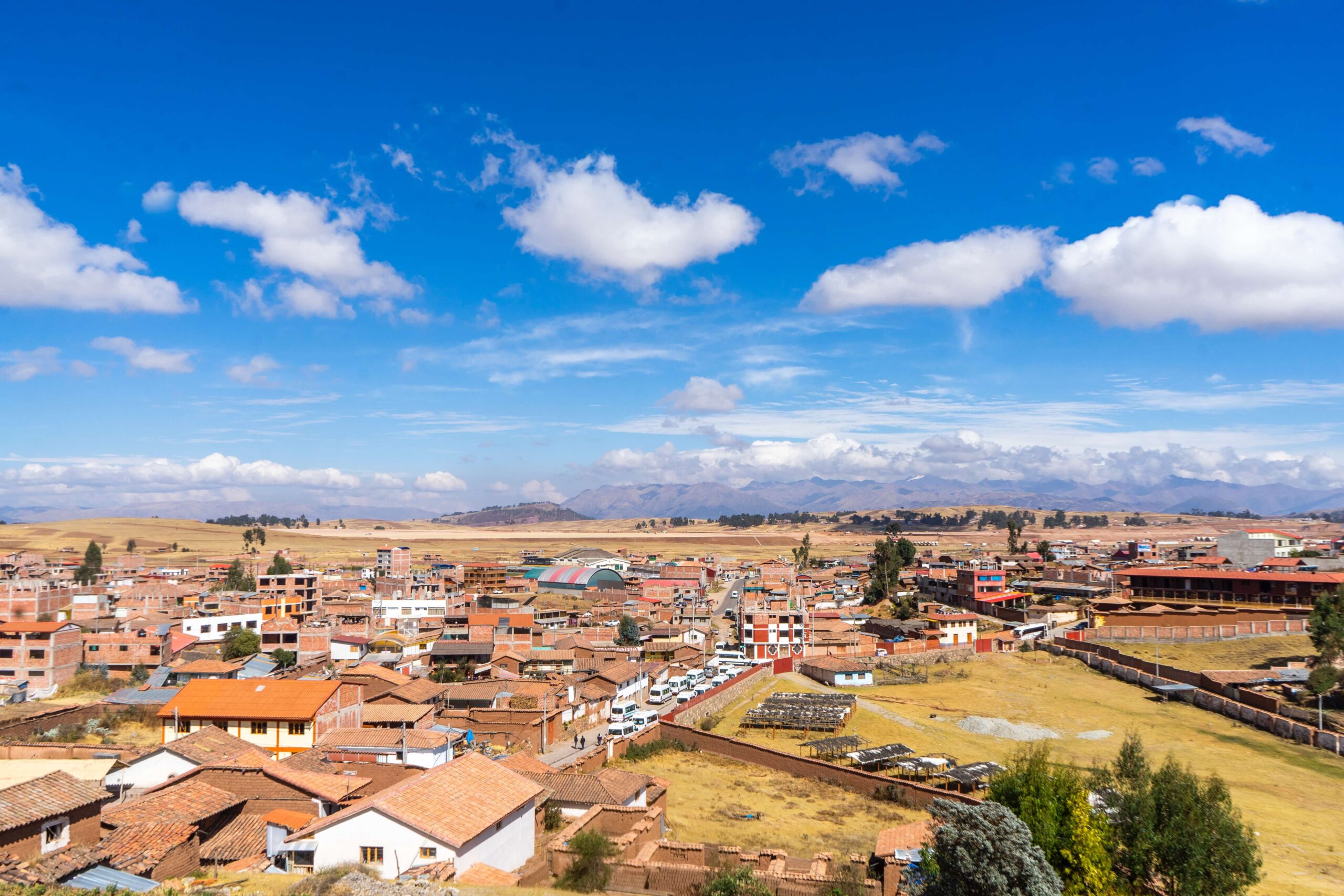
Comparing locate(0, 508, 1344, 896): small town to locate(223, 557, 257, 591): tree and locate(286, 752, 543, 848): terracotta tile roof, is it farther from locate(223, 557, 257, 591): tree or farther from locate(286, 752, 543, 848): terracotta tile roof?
locate(223, 557, 257, 591): tree

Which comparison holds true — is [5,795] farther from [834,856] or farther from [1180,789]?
[1180,789]

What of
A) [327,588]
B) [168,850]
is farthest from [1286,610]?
[327,588]

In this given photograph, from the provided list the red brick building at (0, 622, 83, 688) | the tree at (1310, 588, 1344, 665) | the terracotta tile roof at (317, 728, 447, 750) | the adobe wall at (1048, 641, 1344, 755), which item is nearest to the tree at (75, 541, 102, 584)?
the red brick building at (0, 622, 83, 688)

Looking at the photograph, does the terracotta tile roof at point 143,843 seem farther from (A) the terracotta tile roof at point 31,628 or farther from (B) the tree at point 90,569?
(B) the tree at point 90,569

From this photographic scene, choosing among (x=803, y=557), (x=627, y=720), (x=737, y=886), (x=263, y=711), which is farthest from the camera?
(x=803, y=557)

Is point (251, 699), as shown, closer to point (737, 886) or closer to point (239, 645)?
point (239, 645)

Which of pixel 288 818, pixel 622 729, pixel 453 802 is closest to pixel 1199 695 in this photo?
pixel 622 729
